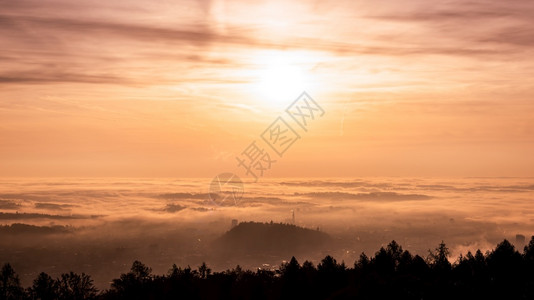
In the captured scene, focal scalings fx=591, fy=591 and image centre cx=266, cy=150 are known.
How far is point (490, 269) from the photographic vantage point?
90.1 meters

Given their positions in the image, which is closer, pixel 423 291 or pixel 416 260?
pixel 423 291

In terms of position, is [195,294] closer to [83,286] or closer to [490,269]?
[83,286]

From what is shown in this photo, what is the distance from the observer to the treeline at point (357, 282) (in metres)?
77.1

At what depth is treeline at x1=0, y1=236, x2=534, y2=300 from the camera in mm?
77125

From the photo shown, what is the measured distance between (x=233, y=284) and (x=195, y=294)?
42.1 feet

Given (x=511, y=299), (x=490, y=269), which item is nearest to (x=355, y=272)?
(x=490, y=269)

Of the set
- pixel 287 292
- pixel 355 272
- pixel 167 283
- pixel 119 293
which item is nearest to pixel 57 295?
pixel 119 293

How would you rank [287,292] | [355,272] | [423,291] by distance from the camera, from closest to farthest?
[423,291] → [287,292] → [355,272]

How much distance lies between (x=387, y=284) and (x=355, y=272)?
21715mm

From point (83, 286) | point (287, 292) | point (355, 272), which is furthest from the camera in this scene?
point (83, 286)

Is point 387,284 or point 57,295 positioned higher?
point 387,284

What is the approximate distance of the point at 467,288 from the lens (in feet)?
253

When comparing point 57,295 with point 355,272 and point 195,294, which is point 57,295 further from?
point 355,272

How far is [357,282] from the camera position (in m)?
86.7
